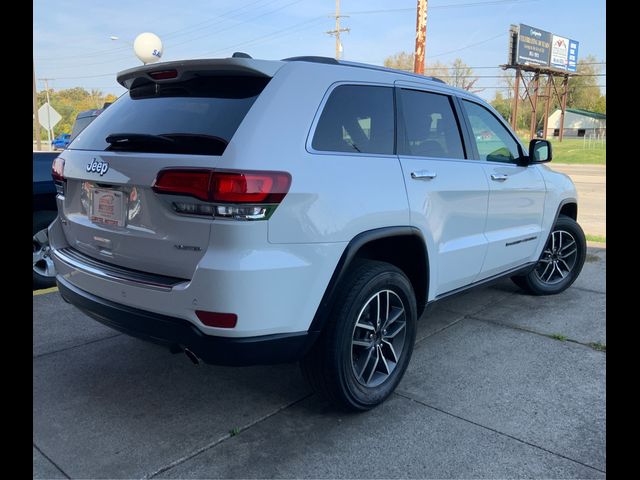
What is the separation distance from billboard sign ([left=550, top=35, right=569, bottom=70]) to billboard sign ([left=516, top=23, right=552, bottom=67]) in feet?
2.48

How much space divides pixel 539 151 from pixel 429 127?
1.49 metres

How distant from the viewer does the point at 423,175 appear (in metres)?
3.36

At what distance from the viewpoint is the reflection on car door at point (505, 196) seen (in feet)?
13.7

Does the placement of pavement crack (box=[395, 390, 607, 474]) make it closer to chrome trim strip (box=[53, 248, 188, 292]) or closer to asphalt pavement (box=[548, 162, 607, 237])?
chrome trim strip (box=[53, 248, 188, 292])

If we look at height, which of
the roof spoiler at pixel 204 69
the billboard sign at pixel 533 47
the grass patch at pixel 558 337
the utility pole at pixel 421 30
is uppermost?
the billboard sign at pixel 533 47

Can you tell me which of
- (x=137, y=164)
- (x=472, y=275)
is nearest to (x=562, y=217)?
(x=472, y=275)

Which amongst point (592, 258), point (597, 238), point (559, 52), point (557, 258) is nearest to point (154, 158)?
point (557, 258)

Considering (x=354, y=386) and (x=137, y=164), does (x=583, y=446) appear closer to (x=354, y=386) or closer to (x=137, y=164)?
(x=354, y=386)

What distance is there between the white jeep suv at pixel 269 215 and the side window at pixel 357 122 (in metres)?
0.01

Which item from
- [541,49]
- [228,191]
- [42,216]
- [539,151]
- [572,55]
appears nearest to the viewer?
[228,191]

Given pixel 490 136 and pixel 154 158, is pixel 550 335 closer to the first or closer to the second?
pixel 490 136

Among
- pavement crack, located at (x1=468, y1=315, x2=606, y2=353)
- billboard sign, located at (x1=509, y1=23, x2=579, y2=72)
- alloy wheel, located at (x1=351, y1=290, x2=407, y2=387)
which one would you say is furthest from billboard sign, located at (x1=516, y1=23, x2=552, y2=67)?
alloy wheel, located at (x1=351, y1=290, x2=407, y2=387)

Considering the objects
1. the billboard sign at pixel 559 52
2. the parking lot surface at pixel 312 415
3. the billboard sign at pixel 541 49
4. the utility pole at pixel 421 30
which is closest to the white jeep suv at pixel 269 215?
the parking lot surface at pixel 312 415

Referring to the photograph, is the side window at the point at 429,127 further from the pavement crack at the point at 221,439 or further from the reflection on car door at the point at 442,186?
the pavement crack at the point at 221,439
